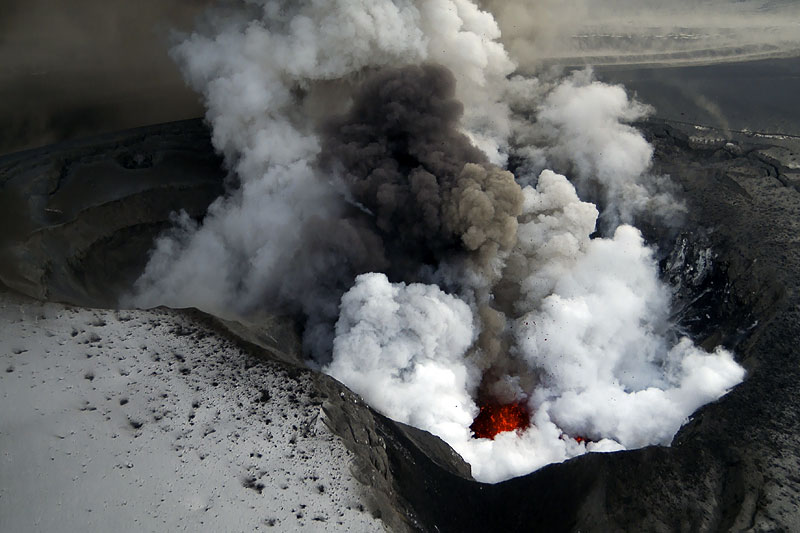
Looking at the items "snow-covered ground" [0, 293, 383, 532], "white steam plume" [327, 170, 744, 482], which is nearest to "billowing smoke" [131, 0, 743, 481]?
"white steam plume" [327, 170, 744, 482]

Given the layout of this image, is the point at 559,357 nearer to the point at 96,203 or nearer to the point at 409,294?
the point at 409,294

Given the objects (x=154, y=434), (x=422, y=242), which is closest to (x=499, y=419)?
(x=422, y=242)

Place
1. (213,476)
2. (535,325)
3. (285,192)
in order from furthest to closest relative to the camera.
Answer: (285,192) → (535,325) → (213,476)

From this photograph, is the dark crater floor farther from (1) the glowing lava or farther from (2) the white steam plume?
(1) the glowing lava

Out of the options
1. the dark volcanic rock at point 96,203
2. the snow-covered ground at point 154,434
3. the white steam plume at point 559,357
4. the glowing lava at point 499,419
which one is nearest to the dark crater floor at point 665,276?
the dark volcanic rock at point 96,203

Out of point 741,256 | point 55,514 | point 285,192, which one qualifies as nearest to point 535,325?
point 741,256

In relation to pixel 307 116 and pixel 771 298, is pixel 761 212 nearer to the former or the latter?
pixel 771 298
